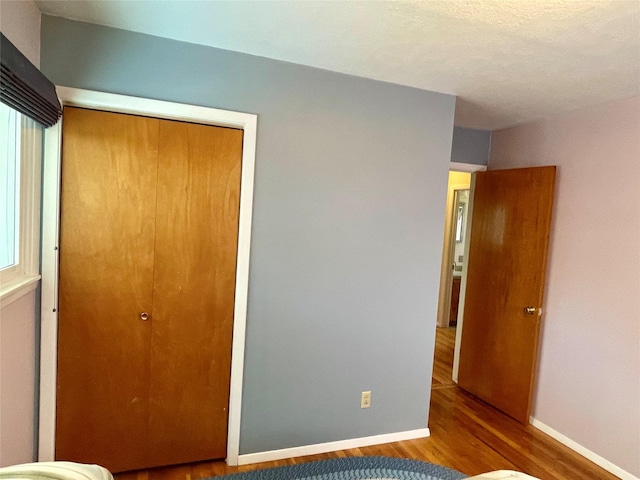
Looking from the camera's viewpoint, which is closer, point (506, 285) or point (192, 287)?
point (192, 287)

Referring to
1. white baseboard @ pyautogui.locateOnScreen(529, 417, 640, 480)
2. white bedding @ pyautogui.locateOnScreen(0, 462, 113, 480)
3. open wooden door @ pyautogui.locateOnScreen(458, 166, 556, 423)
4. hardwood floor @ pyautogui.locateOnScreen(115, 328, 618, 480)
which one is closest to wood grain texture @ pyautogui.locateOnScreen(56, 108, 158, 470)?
hardwood floor @ pyautogui.locateOnScreen(115, 328, 618, 480)

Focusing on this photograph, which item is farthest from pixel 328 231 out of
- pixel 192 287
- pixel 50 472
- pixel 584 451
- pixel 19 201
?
pixel 584 451

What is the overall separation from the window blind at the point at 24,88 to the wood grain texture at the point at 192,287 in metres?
0.51

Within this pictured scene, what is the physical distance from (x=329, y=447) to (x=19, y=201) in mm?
2167

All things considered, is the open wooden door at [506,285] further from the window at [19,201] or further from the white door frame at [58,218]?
the window at [19,201]

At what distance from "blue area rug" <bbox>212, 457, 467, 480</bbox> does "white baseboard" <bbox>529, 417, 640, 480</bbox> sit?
98 centimetres

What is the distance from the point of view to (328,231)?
2.38 m

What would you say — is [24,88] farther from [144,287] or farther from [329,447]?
[329,447]

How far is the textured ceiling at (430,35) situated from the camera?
1566 millimetres

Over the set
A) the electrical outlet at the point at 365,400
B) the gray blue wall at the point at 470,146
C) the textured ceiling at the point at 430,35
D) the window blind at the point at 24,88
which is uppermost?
the textured ceiling at the point at 430,35

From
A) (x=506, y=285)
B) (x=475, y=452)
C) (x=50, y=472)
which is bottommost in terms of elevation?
(x=475, y=452)

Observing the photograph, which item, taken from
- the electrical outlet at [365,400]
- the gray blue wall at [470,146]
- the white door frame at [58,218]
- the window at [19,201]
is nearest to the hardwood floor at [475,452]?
the electrical outlet at [365,400]

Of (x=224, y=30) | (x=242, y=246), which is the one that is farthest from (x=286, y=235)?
(x=224, y=30)

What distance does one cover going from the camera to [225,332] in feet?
7.40
